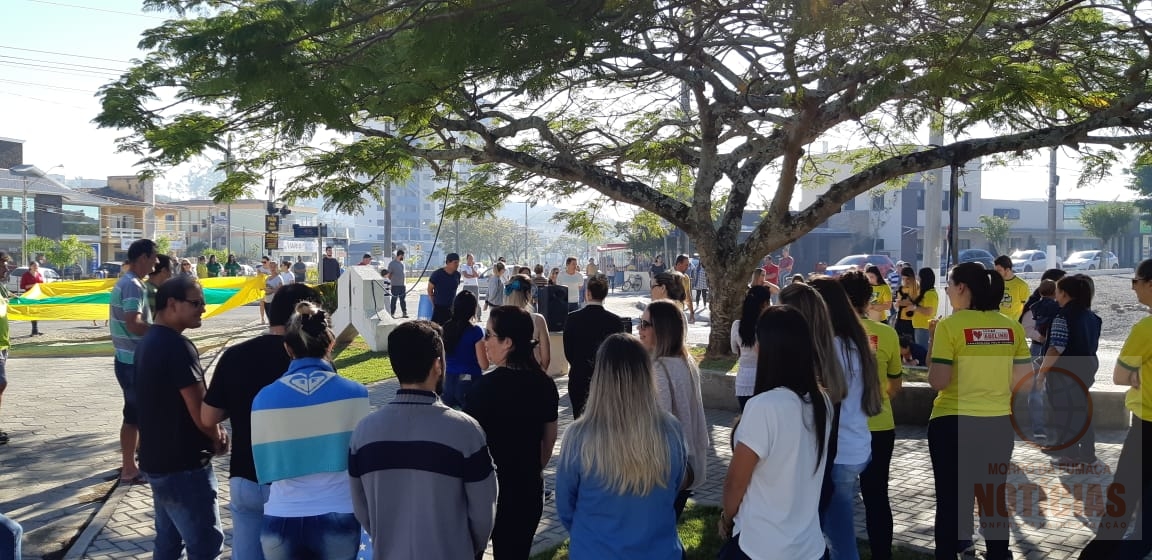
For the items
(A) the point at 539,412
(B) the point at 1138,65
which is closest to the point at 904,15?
(B) the point at 1138,65

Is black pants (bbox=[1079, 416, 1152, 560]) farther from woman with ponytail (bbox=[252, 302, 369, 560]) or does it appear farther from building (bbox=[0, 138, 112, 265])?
building (bbox=[0, 138, 112, 265])

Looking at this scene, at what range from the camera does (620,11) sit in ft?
24.8

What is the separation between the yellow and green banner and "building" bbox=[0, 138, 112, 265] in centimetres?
4082

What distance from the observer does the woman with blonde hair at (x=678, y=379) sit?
4.24 meters

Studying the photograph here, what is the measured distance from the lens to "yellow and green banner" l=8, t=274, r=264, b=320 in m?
17.7

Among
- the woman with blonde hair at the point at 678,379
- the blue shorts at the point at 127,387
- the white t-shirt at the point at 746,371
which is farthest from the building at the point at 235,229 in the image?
the woman with blonde hair at the point at 678,379

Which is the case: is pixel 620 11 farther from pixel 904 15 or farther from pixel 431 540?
pixel 431 540

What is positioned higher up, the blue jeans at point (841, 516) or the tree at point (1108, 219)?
the tree at point (1108, 219)

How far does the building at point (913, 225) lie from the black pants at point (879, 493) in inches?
1813

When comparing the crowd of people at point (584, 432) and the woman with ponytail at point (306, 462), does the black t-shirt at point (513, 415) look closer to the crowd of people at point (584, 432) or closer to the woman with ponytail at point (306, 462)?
the crowd of people at point (584, 432)

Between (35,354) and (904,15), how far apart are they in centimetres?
1585

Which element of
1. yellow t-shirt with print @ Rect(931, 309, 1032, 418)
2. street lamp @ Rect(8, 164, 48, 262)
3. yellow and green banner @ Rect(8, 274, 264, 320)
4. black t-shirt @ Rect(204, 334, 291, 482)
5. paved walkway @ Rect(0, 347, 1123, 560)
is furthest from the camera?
street lamp @ Rect(8, 164, 48, 262)

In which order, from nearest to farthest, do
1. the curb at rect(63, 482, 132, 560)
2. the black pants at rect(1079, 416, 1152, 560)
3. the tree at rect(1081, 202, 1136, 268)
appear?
the black pants at rect(1079, 416, 1152, 560)
the curb at rect(63, 482, 132, 560)
the tree at rect(1081, 202, 1136, 268)

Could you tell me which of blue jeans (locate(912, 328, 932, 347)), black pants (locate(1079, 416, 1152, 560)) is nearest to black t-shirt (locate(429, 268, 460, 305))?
blue jeans (locate(912, 328, 932, 347))
